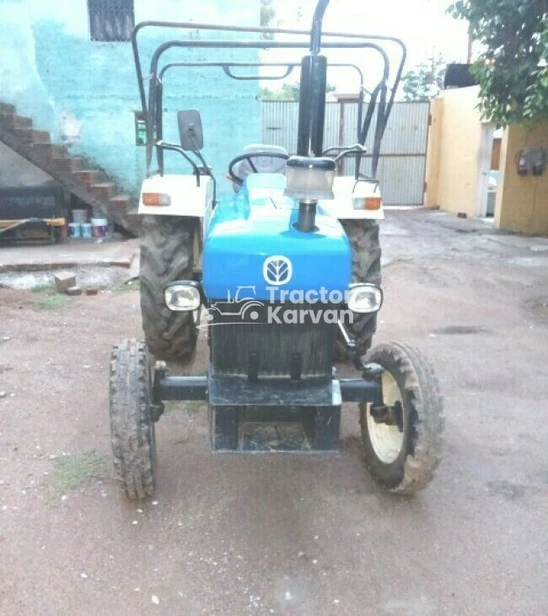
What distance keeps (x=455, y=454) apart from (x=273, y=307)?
141 centimetres

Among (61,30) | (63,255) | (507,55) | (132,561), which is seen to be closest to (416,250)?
(507,55)

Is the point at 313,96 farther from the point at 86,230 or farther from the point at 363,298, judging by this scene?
the point at 86,230

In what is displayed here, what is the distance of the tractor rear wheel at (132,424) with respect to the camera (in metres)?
2.67

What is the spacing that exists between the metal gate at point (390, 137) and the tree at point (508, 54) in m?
4.07

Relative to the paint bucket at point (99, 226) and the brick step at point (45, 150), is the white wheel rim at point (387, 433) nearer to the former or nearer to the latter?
the paint bucket at point (99, 226)

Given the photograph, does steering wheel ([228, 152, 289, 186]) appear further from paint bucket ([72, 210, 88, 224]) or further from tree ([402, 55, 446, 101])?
tree ([402, 55, 446, 101])

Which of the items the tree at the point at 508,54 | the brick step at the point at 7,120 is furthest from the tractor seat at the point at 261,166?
the brick step at the point at 7,120

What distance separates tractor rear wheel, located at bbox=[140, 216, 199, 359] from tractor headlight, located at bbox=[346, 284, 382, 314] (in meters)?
1.55

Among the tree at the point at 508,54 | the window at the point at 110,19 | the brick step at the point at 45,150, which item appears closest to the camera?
the tree at the point at 508,54

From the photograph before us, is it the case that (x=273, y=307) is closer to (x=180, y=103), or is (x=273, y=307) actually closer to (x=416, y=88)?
(x=180, y=103)

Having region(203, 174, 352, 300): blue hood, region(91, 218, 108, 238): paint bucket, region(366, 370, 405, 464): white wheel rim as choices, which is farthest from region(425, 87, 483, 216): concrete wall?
region(203, 174, 352, 300): blue hood

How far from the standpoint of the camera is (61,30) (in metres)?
8.95

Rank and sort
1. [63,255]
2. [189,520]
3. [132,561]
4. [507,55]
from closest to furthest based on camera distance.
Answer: [132,561]
[189,520]
[63,255]
[507,55]

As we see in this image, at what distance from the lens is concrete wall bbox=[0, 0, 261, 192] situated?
29.3 ft
